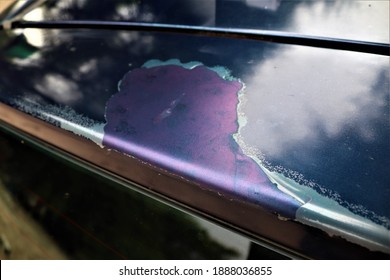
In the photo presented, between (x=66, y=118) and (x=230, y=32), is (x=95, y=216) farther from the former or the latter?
(x=230, y=32)

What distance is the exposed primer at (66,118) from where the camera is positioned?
0.73m

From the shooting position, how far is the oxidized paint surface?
59cm

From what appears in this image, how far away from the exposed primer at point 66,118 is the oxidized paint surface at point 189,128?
0.03m

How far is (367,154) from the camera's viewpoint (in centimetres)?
58

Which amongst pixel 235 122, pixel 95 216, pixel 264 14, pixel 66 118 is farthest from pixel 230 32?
pixel 95 216

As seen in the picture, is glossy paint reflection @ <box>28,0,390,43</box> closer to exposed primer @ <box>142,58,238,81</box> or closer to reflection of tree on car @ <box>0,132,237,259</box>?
exposed primer @ <box>142,58,238,81</box>

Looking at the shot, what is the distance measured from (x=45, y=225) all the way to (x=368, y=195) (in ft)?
3.30

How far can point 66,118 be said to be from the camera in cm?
77

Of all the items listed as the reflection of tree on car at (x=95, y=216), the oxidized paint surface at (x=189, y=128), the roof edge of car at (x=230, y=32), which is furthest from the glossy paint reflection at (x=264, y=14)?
the reflection of tree on car at (x=95, y=216)

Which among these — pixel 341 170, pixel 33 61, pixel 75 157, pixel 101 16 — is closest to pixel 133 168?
pixel 75 157

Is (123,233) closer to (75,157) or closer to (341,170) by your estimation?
(75,157)

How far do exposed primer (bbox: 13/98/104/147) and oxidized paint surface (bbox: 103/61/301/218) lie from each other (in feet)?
0.09

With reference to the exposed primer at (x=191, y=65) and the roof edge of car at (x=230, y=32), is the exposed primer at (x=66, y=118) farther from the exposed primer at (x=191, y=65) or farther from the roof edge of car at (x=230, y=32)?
the roof edge of car at (x=230, y=32)

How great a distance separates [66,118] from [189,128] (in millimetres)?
336
